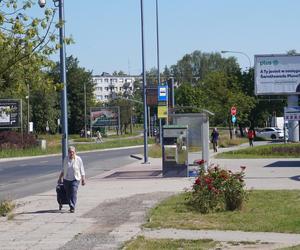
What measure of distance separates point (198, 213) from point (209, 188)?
0.62m

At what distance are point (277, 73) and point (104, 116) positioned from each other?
185 feet

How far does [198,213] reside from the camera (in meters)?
13.7

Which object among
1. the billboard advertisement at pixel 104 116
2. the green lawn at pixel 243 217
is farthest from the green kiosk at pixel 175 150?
the billboard advertisement at pixel 104 116

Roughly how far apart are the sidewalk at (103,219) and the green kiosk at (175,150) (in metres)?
0.70

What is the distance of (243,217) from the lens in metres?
12.9

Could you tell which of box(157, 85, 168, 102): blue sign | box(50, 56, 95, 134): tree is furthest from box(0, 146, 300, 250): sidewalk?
box(50, 56, 95, 134): tree

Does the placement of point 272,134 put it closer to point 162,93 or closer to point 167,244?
point 162,93

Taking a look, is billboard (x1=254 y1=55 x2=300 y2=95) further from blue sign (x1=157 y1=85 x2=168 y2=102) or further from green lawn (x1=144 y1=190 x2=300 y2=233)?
green lawn (x1=144 y1=190 x2=300 y2=233)

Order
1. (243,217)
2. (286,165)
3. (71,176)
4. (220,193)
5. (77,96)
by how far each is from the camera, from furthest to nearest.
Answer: (77,96)
(286,165)
(71,176)
(220,193)
(243,217)

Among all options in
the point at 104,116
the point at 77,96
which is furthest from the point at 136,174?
the point at 77,96

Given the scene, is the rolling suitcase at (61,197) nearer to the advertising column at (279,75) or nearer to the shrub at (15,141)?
the advertising column at (279,75)

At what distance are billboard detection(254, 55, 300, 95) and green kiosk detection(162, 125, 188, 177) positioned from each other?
93.9 ft

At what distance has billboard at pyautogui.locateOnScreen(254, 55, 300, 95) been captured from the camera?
171 feet

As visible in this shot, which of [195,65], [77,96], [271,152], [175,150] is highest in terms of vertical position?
[195,65]
